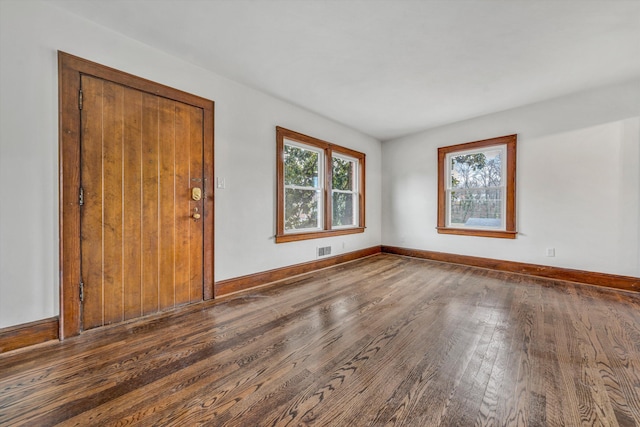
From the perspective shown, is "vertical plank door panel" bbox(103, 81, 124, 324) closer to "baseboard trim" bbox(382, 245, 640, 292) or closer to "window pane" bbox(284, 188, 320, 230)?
"window pane" bbox(284, 188, 320, 230)

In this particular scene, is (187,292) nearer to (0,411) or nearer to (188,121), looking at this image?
(0,411)

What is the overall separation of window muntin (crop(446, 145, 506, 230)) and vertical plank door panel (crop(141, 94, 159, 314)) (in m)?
4.45

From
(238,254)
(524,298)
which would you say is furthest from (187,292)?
(524,298)

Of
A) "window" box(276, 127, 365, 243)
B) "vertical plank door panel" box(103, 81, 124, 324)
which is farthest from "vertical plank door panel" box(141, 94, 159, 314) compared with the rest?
"window" box(276, 127, 365, 243)

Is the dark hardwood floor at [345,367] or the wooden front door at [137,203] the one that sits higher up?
the wooden front door at [137,203]

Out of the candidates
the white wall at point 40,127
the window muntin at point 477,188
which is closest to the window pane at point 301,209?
the white wall at point 40,127

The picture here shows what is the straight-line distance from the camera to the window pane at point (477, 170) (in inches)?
159

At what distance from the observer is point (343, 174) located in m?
4.71

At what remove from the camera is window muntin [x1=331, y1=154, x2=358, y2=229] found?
4.48 metres

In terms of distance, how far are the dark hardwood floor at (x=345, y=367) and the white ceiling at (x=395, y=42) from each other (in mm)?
2479

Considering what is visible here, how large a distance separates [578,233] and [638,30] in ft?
7.56

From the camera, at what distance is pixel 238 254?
2973 millimetres

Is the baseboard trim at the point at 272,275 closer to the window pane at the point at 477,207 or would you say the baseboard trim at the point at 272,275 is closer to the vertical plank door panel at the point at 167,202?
the vertical plank door panel at the point at 167,202

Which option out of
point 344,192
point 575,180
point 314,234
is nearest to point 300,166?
point 314,234
